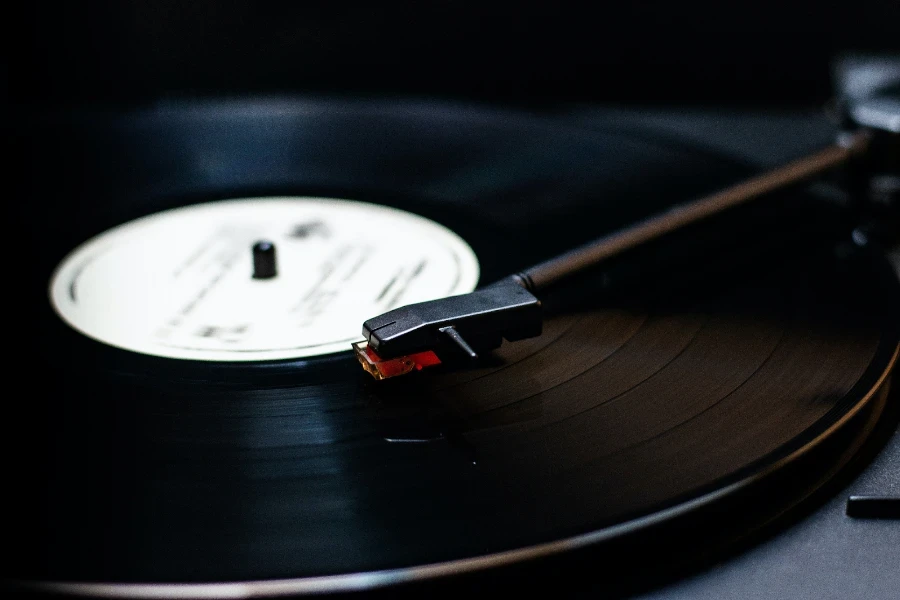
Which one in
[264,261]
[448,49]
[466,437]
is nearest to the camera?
[466,437]

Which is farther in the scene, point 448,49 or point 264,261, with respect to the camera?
point 448,49

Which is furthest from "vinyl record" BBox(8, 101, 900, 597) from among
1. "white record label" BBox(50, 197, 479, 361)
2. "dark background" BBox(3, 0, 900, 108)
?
"dark background" BBox(3, 0, 900, 108)

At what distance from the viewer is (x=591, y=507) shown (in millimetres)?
467

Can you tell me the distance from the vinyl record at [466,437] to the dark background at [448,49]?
58 centimetres

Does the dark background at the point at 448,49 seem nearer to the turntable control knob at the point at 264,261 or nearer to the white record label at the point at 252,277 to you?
the white record label at the point at 252,277

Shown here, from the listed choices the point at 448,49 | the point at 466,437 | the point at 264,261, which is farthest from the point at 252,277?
the point at 448,49

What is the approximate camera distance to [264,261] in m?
0.81

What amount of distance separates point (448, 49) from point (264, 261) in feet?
2.22

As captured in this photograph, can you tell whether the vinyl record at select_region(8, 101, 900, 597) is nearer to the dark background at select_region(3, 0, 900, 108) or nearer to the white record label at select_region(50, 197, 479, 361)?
the white record label at select_region(50, 197, 479, 361)

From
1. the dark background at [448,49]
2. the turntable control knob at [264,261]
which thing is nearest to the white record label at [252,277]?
the turntable control knob at [264,261]

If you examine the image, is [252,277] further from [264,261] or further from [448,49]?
[448,49]

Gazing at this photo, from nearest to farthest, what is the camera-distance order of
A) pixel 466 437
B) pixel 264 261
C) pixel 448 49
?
pixel 466 437 → pixel 264 261 → pixel 448 49

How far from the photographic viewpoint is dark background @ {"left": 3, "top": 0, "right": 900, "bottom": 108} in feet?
4.43

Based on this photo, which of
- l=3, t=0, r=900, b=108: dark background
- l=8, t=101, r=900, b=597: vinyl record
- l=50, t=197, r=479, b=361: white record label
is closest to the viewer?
l=8, t=101, r=900, b=597: vinyl record
